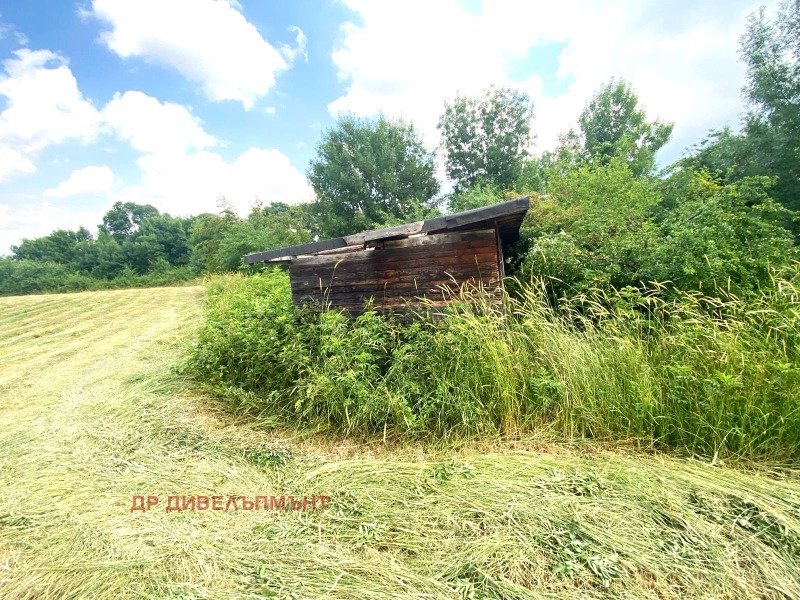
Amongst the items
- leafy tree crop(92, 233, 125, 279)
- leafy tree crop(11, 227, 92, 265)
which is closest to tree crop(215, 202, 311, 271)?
leafy tree crop(92, 233, 125, 279)

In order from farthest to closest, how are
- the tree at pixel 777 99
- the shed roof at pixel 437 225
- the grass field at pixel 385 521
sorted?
the tree at pixel 777 99 < the shed roof at pixel 437 225 < the grass field at pixel 385 521

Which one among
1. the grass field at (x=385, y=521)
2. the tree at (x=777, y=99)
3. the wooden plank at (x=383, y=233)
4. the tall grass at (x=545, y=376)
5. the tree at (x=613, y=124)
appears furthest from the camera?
the tree at (x=613, y=124)

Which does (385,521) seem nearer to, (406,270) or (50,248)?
(406,270)

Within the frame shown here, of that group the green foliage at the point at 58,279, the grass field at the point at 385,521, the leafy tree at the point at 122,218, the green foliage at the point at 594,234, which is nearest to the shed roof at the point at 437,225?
the green foliage at the point at 594,234

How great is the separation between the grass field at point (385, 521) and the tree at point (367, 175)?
18.9 meters

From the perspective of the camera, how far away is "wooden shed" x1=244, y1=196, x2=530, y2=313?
403 cm

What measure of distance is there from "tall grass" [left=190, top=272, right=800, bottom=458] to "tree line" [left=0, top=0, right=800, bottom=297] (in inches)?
38.1

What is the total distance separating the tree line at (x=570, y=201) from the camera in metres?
4.69

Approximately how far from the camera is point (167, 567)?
186 centimetres

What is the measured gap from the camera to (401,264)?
14.0 feet

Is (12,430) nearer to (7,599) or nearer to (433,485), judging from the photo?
(7,599)

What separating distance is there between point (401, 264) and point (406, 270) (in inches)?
4.2

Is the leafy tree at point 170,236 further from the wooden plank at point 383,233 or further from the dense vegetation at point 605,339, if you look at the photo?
the wooden plank at point 383,233

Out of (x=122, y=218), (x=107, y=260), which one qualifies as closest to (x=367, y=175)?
(x=107, y=260)
